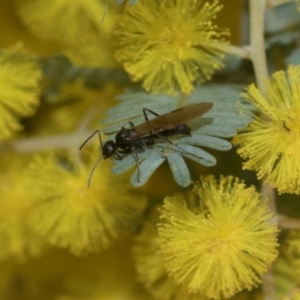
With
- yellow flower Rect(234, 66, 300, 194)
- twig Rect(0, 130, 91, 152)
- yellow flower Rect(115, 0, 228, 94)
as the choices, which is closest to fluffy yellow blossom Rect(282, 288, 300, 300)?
yellow flower Rect(234, 66, 300, 194)

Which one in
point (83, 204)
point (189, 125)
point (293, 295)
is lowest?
point (293, 295)

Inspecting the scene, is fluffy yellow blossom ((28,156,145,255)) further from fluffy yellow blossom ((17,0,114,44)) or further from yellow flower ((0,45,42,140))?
fluffy yellow blossom ((17,0,114,44))

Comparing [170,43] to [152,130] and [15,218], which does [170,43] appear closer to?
[152,130]

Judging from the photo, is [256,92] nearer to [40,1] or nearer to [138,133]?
[138,133]

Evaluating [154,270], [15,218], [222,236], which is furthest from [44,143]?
[222,236]

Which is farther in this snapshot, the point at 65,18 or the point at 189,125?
the point at 65,18

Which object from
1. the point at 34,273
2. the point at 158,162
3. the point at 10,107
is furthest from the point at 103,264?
the point at 158,162

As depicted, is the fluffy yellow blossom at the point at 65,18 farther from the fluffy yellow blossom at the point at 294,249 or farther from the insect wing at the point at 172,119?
the fluffy yellow blossom at the point at 294,249

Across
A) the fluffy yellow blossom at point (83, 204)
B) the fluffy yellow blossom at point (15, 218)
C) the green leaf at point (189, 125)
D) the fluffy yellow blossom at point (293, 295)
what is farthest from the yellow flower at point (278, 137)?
the fluffy yellow blossom at point (15, 218)
